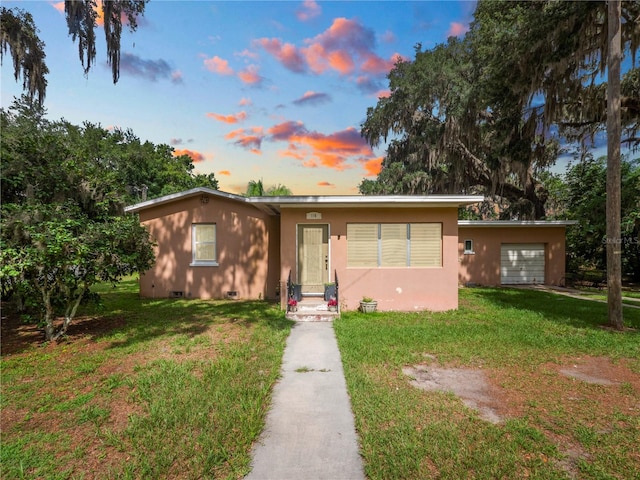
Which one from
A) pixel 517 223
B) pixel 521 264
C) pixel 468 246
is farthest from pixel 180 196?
pixel 521 264

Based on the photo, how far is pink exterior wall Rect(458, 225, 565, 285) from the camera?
45.2 ft

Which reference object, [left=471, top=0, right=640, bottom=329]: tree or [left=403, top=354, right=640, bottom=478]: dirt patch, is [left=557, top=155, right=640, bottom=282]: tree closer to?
[left=471, top=0, right=640, bottom=329]: tree

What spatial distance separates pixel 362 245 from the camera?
8711 millimetres

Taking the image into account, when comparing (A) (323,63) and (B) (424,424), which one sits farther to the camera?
(A) (323,63)

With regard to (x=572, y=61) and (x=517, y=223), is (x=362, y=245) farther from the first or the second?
(x=517, y=223)

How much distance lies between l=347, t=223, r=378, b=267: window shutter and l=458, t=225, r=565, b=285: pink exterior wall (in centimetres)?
725

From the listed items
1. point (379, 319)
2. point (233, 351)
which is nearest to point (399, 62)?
point (379, 319)

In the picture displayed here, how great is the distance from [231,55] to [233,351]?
10.1 metres

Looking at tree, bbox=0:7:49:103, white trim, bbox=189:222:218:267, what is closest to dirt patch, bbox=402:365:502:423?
white trim, bbox=189:222:218:267

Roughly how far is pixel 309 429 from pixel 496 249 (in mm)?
13722

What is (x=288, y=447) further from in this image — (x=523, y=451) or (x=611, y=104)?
(x=611, y=104)

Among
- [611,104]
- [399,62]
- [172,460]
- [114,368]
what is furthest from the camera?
[399,62]

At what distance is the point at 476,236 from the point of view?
1398cm

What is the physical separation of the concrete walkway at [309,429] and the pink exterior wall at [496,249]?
1130 centimetres
